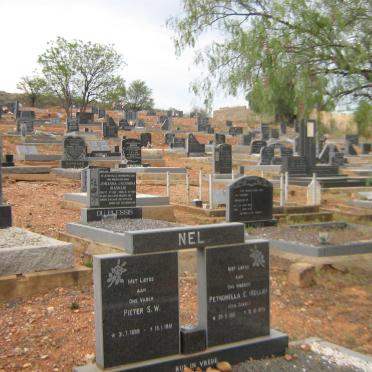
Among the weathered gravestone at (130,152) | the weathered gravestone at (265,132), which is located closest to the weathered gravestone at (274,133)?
the weathered gravestone at (265,132)

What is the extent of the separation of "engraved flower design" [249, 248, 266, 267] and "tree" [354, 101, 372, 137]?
3.93 metres

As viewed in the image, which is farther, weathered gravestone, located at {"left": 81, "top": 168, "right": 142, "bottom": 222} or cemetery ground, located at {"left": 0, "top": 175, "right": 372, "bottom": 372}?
weathered gravestone, located at {"left": 81, "top": 168, "right": 142, "bottom": 222}

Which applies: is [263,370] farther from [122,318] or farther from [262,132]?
[262,132]

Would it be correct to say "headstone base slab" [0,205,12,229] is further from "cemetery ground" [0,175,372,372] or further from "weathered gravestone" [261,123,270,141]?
"weathered gravestone" [261,123,270,141]

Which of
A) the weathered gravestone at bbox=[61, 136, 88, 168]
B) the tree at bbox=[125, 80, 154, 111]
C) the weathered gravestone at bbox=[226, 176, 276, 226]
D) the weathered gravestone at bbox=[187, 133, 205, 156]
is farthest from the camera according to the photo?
the tree at bbox=[125, 80, 154, 111]

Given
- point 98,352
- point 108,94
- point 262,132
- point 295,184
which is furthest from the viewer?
point 108,94

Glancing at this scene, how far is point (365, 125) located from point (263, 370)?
4688 mm

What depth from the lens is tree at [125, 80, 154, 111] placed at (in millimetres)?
87938

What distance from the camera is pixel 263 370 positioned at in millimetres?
4414

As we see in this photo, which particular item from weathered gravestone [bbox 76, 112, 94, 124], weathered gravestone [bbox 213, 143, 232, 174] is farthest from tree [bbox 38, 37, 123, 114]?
weathered gravestone [bbox 213, 143, 232, 174]

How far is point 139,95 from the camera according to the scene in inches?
3511

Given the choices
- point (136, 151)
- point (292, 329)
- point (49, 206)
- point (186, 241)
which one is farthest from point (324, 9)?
point (136, 151)

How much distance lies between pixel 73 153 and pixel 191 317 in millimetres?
19056

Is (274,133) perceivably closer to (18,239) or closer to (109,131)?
(109,131)
